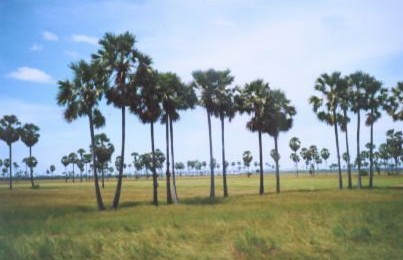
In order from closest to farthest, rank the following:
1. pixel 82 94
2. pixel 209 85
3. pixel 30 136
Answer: pixel 82 94 → pixel 209 85 → pixel 30 136

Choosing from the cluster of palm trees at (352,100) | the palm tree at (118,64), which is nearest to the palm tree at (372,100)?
the cluster of palm trees at (352,100)

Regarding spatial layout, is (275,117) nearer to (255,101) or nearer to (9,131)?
(255,101)

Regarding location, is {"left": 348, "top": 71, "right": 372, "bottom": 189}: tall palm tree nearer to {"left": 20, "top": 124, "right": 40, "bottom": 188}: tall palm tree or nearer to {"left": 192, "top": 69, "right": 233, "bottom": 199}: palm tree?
{"left": 192, "top": 69, "right": 233, "bottom": 199}: palm tree

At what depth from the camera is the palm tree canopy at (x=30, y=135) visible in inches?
4168

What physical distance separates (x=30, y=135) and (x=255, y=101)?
224 ft

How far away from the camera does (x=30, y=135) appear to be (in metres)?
108

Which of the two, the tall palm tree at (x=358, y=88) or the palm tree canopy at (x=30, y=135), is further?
the palm tree canopy at (x=30, y=135)

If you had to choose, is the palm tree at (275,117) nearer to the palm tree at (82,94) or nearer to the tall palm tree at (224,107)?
the tall palm tree at (224,107)

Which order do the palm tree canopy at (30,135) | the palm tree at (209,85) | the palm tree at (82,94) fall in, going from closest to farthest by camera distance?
the palm tree at (82,94), the palm tree at (209,85), the palm tree canopy at (30,135)

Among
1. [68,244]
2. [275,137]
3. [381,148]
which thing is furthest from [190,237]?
[381,148]

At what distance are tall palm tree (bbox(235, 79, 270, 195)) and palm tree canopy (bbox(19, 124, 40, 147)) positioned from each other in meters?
64.4

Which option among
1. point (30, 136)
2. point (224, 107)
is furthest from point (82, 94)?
point (30, 136)

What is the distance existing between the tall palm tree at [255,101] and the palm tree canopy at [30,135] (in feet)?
211

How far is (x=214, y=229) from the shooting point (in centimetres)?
1745
